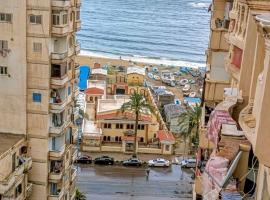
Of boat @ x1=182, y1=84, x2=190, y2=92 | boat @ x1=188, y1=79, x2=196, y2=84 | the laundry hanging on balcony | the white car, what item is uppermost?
the laundry hanging on balcony

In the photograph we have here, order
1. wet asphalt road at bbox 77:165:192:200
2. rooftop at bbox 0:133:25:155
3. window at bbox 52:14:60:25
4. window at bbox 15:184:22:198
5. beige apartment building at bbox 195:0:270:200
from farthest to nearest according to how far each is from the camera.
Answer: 1. wet asphalt road at bbox 77:165:192:200
2. window at bbox 52:14:60:25
3. window at bbox 15:184:22:198
4. rooftop at bbox 0:133:25:155
5. beige apartment building at bbox 195:0:270:200

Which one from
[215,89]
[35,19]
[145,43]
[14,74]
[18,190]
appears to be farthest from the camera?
[145,43]

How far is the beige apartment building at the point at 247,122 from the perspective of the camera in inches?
334

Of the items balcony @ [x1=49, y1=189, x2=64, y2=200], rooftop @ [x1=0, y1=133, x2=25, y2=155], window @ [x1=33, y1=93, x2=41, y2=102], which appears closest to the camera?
rooftop @ [x1=0, y1=133, x2=25, y2=155]

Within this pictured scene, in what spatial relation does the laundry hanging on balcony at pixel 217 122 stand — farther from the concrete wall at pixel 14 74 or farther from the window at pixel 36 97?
the window at pixel 36 97

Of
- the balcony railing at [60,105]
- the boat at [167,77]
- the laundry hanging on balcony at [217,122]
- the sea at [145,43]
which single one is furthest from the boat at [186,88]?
the laundry hanging on balcony at [217,122]

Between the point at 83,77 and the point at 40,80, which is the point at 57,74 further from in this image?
the point at 83,77

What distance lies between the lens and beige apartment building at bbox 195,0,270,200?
27.8 feet

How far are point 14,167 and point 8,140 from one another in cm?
191

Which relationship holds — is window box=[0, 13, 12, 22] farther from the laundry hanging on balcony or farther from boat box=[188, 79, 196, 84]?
boat box=[188, 79, 196, 84]

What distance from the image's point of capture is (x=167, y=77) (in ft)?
347

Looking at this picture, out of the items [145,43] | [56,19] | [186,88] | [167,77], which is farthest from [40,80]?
[145,43]

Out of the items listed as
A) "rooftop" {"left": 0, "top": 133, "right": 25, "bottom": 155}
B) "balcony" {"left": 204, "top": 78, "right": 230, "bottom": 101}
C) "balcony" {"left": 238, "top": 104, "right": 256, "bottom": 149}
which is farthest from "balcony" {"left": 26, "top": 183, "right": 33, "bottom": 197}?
"balcony" {"left": 238, "top": 104, "right": 256, "bottom": 149}

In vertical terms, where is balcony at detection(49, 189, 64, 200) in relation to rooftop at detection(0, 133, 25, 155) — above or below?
below
